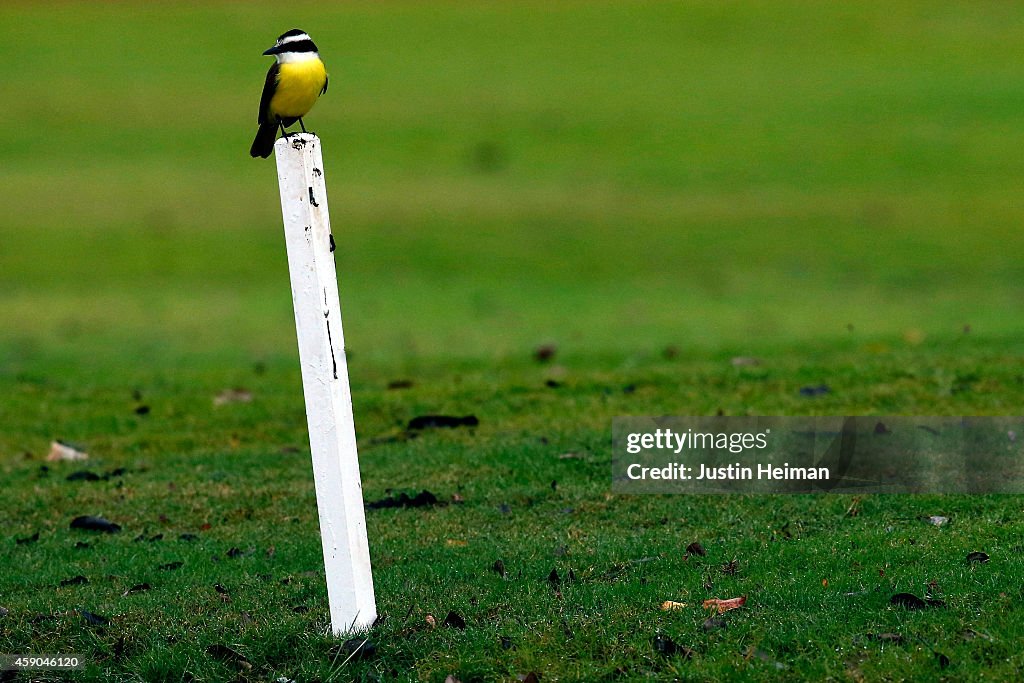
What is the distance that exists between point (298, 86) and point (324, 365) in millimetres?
1950

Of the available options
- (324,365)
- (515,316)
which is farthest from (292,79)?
(515,316)

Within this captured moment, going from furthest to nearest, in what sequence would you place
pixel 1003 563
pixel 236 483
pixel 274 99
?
pixel 236 483 < pixel 274 99 < pixel 1003 563

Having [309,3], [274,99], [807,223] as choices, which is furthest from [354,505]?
[309,3]

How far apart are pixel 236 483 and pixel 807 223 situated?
18.0 meters

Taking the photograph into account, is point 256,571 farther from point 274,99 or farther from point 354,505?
point 274,99

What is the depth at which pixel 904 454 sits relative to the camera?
857 centimetres

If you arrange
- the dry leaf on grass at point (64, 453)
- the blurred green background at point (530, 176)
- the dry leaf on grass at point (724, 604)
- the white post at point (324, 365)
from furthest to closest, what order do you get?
the blurred green background at point (530, 176) → the dry leaf on grass at point (64, 453) → the dry leaf on grass at point (724, 604) → the white post at point (324, 365)

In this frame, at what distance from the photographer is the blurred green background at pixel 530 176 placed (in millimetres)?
18719

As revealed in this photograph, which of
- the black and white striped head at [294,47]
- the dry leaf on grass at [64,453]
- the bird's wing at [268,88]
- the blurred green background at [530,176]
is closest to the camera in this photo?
the black and white striped head at [294,47]

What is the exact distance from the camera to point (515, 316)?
18.8 m

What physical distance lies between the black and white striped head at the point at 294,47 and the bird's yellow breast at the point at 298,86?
3 cm

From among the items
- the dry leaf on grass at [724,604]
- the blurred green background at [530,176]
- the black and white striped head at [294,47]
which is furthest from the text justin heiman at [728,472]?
the blurred green background at [530,176]

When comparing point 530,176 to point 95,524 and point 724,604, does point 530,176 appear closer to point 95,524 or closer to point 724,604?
point 95,524

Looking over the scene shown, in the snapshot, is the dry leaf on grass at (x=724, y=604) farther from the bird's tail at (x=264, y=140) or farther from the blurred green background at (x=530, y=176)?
the blurred green background at (x=530, y=176)
